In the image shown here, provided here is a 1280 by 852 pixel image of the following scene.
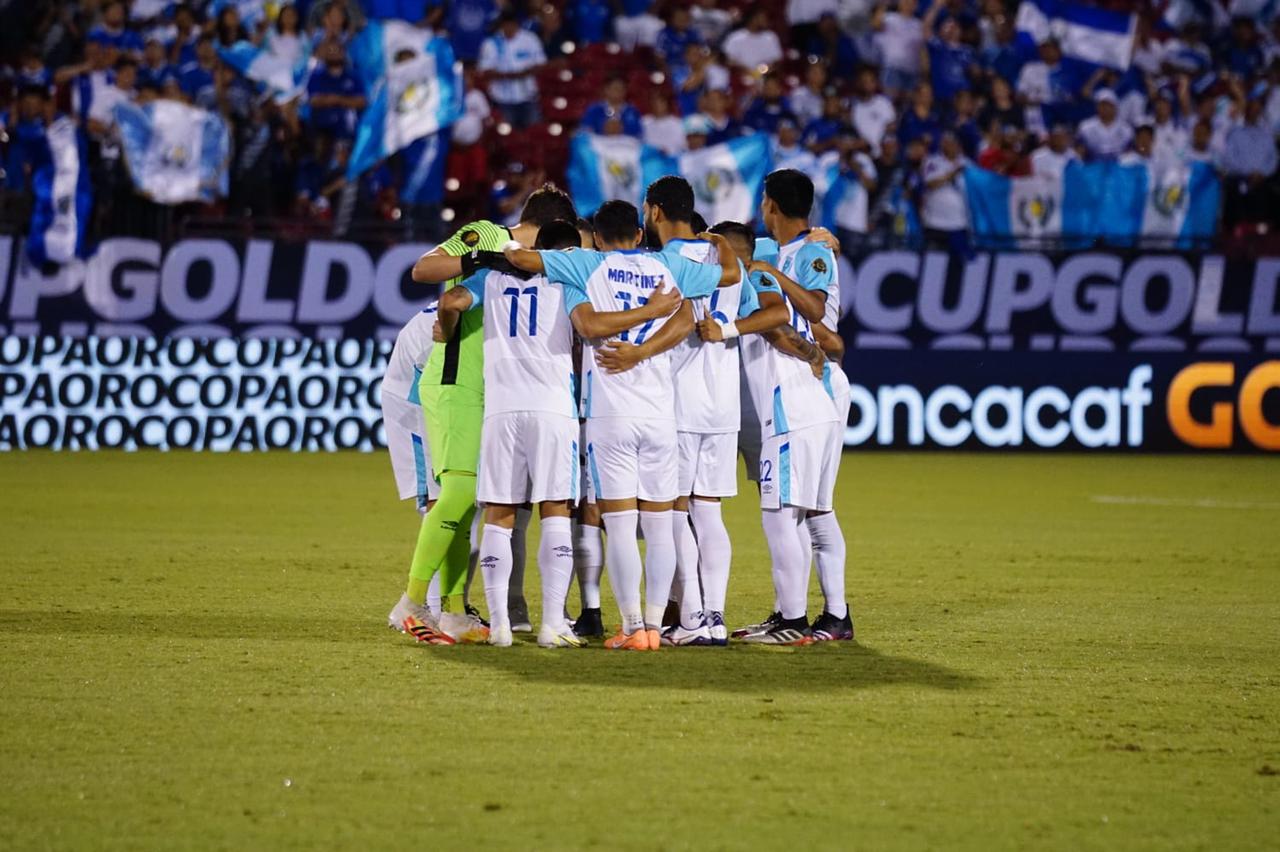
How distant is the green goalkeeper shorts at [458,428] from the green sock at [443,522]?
2.5 inches

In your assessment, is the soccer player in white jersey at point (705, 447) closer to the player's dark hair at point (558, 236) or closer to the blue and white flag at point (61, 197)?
the player's dark hair at point (558, 236)

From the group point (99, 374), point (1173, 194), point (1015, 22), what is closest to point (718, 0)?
point (1015, 22)

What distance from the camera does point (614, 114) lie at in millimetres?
21609

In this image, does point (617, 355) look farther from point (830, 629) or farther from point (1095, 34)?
point (1095, 34)

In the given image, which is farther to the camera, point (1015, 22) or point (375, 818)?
point (1015, 22)

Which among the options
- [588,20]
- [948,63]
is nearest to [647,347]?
[588,20]

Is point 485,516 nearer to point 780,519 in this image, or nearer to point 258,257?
point 780,519

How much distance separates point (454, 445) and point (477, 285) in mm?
765

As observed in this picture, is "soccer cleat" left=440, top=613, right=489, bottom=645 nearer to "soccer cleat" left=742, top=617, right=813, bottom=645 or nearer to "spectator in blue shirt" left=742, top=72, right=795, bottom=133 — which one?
"soccer cleat" left=742, top=617, right=813, bottom=645

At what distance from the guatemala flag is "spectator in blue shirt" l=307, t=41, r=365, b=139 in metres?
2.53

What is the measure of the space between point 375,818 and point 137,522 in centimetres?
940

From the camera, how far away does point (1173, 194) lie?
874 inches

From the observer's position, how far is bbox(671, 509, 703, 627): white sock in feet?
29.0

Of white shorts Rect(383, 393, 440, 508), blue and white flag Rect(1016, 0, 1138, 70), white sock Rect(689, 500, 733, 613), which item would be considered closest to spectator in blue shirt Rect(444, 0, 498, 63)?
blue and white flag Rect(1016, 0, 1138, 70)
